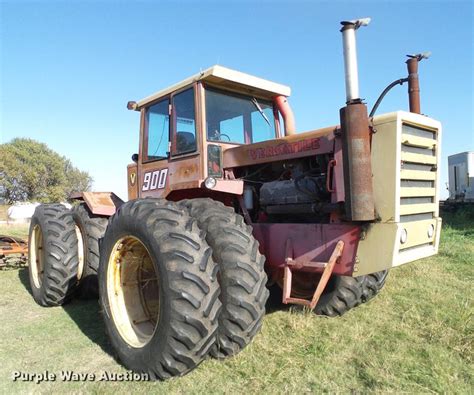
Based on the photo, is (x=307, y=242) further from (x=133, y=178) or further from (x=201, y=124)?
(x=133, y=178)

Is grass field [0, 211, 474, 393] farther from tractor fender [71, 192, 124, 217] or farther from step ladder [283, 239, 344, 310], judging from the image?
tractor fender [71, 192, 124, 217]

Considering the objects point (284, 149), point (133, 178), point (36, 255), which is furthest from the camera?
point (36, 255)

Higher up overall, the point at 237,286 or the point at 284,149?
the point at 284,149

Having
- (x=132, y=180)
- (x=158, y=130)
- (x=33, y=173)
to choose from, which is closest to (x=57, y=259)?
(x=132, y=180)

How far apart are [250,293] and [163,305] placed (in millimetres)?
632

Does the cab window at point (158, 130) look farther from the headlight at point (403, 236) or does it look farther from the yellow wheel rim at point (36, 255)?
the headlight at point (403, 236)

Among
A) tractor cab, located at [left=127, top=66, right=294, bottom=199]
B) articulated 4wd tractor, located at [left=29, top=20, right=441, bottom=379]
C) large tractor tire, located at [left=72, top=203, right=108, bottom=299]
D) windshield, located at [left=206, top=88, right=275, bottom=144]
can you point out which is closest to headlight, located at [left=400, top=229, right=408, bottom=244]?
articulated 4wd tractor, located at [left=29, top=20, right=441, bottom=379]

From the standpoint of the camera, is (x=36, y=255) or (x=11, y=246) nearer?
(x=36, y=255)

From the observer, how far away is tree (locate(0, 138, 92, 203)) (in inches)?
1420

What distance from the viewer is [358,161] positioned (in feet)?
9.93

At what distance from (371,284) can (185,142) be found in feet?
8.10

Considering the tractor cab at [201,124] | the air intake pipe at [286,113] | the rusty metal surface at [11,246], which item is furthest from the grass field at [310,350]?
the air intake pipe at [286,113]

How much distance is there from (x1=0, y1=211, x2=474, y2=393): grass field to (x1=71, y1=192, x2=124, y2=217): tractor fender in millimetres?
1169

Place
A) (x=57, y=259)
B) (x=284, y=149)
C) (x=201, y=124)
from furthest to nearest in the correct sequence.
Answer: (x=57, y=259)
(x=201, y=124)
(x=284, y=149)
